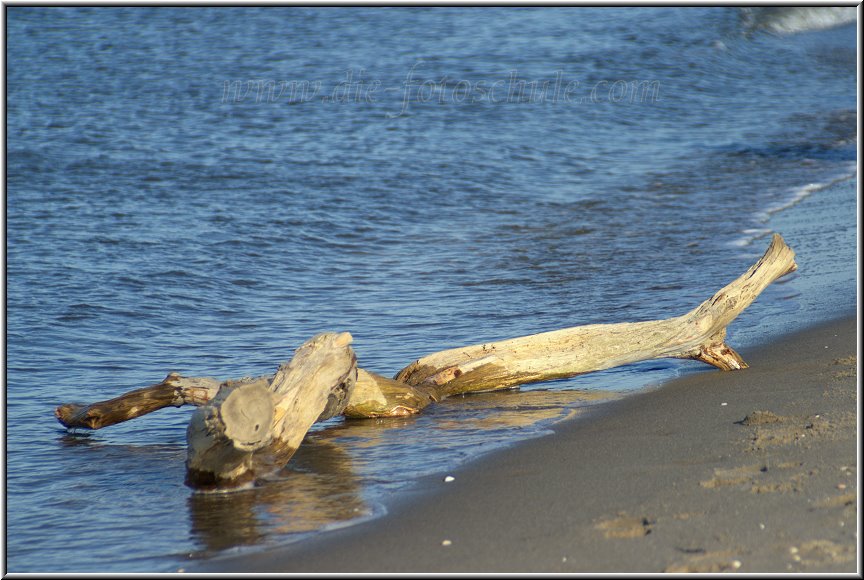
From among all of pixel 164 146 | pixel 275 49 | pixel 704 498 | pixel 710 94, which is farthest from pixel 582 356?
pixel 275 49

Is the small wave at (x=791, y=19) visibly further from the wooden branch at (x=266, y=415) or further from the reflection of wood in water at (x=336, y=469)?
the wooden branch at (x=266, y=415)

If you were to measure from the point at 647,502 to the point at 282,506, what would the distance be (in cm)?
156

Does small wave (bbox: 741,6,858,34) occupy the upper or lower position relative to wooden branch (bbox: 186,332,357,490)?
upper

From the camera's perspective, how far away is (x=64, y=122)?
14.9 meters

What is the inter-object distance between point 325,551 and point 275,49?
62.6 feet

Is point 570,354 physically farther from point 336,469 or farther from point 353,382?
point 336,469

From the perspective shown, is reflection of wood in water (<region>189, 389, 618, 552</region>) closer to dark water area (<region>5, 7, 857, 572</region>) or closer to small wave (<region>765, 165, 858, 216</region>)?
dark water area (<region>5, 7, 857, 572</region>)

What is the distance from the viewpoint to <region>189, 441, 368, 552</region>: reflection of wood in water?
382cm

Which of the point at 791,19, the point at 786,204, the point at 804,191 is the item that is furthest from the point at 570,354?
the point at 791,19

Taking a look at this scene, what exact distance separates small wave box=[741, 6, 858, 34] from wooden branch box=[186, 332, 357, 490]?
24516 millimetres

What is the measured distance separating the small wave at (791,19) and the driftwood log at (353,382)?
75.2 ft

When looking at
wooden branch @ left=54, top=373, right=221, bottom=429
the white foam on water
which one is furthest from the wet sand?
the white foam on water

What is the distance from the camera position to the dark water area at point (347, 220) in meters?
4.72

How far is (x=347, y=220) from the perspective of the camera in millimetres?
10883
